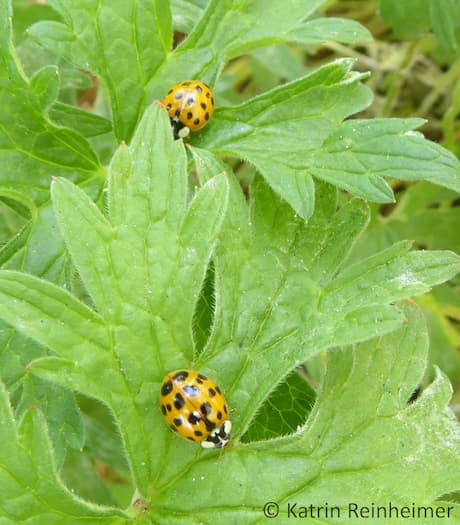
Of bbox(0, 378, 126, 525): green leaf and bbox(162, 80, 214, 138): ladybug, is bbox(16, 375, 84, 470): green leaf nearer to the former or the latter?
→ bbox(0, 378, 126, 525): green leaf

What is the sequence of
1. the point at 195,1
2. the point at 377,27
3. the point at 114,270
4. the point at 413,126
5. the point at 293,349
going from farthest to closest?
the point at 377,27
the point at 195,1
the point at 413,126
the point at 293,349
the point at 114,270

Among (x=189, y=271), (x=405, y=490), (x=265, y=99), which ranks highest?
(x=265, y=99)

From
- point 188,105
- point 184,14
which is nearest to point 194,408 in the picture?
point 188,105

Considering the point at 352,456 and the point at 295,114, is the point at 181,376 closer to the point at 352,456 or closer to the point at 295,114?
the point at 352,456

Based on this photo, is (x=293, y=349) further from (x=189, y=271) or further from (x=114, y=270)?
(x=114, y=270)

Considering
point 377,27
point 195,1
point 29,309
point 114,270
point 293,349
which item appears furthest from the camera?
point 377,27

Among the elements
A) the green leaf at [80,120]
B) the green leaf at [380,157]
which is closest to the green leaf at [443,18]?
the green leaf at [380,157]

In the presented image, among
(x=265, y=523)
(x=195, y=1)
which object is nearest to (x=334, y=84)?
(x=195, y=1)

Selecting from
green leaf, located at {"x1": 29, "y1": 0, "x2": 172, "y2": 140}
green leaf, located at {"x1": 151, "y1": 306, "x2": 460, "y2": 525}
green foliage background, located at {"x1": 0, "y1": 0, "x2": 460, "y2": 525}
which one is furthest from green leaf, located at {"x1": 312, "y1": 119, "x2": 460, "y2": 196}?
green leaf, located at {"x1": 29, "y1": 0, "x2": 172, "y2": 140}
